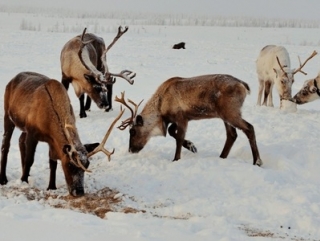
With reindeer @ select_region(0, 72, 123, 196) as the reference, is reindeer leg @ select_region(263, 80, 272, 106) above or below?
below

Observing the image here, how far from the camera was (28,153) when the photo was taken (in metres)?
7.22

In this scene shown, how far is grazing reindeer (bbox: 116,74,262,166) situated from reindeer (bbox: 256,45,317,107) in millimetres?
4426

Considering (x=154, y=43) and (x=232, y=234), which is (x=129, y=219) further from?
(x=154, y=43)

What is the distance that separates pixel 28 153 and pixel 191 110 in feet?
8.79

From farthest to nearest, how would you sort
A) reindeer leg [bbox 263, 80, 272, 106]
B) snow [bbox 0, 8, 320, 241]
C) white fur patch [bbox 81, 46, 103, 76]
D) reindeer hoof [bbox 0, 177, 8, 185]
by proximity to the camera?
reindeer leg [bbox 263, 80, 272, 106] < white fur patch [bbox 81, 46, 103, 76] < reindeer hoof [bbox 0, 177, 8, 185] < snow [bbox 0, 8, 320, 241]

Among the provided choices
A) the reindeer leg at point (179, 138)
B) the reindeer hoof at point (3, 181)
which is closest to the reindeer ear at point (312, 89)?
the reindeer leg at point (179, 138)

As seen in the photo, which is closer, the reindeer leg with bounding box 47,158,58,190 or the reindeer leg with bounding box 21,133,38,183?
the reindeer leg with bounding box 21,133,38,183

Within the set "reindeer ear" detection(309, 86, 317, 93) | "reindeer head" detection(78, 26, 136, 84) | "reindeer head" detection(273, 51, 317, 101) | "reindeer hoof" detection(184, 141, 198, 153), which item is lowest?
"reindeer hoof" detection(184, 141, 198, 153)

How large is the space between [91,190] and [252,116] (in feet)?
15.9

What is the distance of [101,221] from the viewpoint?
218 inches

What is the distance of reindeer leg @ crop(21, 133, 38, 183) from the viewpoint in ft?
23.4

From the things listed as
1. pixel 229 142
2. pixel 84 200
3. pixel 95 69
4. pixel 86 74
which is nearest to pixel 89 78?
pixel 86 74

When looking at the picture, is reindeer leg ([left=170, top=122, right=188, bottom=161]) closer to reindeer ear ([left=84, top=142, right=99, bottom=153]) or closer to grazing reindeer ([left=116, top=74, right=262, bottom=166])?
grazing reindeer ([left=116, top=74, right=262, bottom=166])

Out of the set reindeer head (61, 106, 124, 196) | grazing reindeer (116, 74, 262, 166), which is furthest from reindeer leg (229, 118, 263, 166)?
reindeer head (61, 106, 124, 196)
